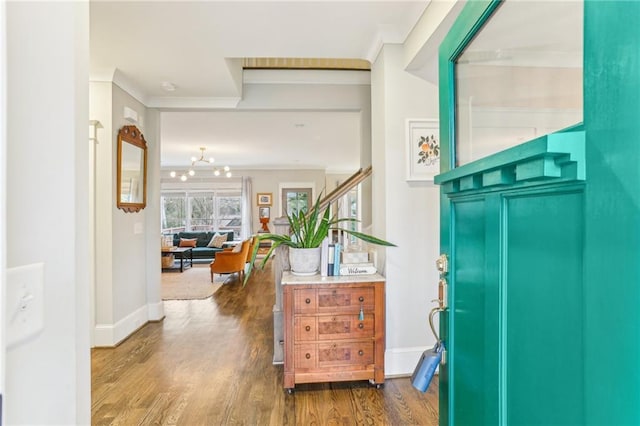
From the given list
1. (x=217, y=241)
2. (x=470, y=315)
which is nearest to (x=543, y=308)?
(x=470, y=315)

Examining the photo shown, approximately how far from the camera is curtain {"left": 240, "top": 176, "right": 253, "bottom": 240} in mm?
9734

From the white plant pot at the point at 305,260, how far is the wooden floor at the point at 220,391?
79cm

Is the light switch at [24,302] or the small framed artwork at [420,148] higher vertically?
the small framed artwork at [420,148]

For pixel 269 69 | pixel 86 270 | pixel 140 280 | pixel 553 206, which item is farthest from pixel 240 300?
pixel 553 206

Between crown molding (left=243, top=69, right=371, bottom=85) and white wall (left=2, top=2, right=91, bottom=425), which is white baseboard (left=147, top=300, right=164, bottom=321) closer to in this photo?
crown molding (left=243, top=69, right=371, bottom=85)

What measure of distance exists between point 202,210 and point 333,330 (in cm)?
869

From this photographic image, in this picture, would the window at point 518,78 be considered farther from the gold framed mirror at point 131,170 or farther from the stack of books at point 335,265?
the gold framed mirror at point 131,170

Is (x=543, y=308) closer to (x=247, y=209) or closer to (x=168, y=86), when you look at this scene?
(x=168, y=86)

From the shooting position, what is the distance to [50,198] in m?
0.68

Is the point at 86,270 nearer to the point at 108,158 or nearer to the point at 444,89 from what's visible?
the point at 444,89

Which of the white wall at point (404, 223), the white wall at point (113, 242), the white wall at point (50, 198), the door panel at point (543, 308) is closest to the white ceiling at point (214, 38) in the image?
the white wall at point (113, 242)

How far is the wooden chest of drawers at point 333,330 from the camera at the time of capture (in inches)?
88.6

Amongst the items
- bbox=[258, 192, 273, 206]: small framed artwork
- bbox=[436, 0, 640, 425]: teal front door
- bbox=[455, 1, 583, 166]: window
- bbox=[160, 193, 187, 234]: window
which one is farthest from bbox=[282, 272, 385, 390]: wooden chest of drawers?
bbox=[160, 193, 187, 234]: window

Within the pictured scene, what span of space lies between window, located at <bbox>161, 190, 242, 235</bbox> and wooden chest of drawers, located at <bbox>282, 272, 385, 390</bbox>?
8179mm
